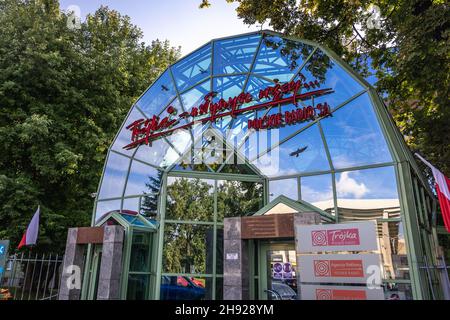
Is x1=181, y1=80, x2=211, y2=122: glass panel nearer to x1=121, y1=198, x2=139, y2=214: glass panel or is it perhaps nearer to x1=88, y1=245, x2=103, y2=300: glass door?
x1=121, y1=198, x2=139, y2=214: glass panel

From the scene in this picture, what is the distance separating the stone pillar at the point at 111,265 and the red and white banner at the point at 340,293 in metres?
5.66

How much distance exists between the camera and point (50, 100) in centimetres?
1914

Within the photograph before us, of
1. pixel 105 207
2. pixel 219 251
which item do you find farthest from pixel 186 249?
pixel 105 207

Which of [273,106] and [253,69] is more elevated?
[253,69]

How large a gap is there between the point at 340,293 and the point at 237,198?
475 cm

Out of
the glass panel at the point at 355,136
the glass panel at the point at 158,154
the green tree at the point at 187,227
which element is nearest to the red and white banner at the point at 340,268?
the glass panel at the point at 355,136

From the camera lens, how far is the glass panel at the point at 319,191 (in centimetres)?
952

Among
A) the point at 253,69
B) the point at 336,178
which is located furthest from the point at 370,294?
the point at 253,69

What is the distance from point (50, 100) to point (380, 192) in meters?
17.7

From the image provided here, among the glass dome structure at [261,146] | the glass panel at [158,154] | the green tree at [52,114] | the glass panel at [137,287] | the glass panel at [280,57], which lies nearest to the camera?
the glass dome structure at [261,146]

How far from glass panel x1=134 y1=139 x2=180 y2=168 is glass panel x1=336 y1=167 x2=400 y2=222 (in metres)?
5.76

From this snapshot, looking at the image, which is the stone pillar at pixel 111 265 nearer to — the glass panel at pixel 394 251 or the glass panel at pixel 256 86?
the glass panel at pixel 256 86

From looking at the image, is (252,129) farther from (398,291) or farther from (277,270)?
(398,291)

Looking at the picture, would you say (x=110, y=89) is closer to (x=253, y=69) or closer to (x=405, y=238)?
(x=253, y=69)
